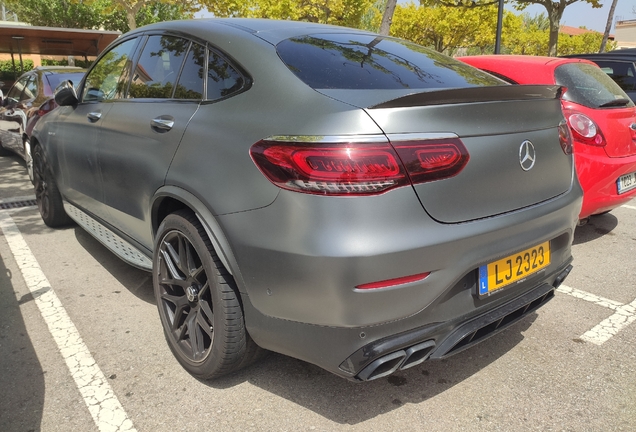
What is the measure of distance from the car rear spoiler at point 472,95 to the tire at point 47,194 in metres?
3.56

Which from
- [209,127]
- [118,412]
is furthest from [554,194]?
[118,412]

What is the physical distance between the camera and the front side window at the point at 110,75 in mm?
3395

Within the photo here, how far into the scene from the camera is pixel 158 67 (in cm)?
301

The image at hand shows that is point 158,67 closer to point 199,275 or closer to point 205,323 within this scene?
point 199,275

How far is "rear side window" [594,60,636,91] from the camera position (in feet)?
22.0

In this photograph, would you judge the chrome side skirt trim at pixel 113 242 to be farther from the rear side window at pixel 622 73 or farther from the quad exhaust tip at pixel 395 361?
the rear side window at pixel 622 73

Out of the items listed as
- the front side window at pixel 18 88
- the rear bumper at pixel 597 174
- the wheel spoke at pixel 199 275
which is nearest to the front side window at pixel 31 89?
the front side window at pixel 18 88

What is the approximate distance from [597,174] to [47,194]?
451 centimetres

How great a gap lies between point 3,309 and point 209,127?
1979mm

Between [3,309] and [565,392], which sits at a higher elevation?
[565,392]

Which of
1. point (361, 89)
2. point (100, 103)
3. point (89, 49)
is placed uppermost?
point (361, 89)

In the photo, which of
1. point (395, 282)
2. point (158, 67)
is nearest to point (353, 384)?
point (395, 282)

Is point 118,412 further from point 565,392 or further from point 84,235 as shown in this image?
point 84,235

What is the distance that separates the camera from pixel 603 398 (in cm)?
240
